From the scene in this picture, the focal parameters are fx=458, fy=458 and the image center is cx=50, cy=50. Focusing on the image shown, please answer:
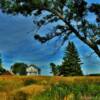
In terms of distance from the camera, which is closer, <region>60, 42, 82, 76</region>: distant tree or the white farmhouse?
<region>60, 42, 82, 76</region>: distant tree

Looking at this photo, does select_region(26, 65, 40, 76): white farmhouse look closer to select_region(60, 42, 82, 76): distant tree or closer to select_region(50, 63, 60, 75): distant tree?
select_region(50, 63, 60, 75): distant tree

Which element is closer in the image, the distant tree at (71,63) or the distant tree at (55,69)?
the distant tree at (71,63)

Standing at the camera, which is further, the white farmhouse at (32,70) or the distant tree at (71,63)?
the white farmhouse at (32,70)

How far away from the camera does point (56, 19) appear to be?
31.8 metres

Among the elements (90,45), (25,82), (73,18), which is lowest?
(25,82)

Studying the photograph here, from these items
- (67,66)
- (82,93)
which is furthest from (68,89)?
(67,66)

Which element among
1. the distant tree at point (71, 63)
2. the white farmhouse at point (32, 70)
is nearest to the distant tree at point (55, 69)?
the white farmhouse at point (32, 70)

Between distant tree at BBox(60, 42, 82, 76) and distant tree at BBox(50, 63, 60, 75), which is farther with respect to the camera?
distant tree at BBox(50, 63, 60, 75)

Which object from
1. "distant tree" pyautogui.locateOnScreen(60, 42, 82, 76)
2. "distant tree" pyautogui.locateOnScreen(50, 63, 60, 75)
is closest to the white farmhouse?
"distant tree" pyautogui.locateOnScreen(50, 63, 60, 75)

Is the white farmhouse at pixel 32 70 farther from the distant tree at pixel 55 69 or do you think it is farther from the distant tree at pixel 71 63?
the distant tree at pixel 71 63

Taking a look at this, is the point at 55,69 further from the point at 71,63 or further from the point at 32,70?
the point at 71,63

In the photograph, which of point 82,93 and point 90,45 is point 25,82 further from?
point 82,93

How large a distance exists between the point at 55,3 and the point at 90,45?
12.2 feet

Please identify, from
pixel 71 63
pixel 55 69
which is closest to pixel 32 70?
pixel 55 69
